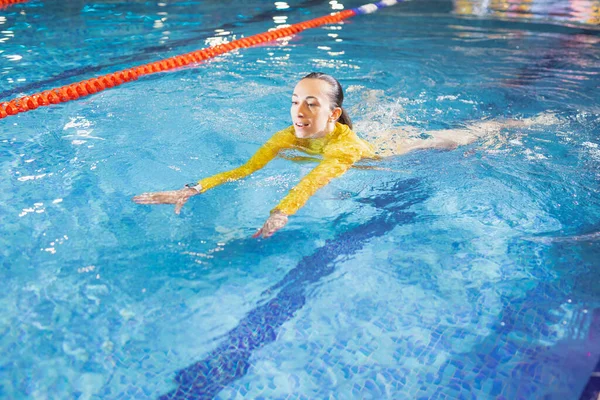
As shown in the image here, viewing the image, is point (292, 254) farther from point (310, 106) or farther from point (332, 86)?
point (332, 86)

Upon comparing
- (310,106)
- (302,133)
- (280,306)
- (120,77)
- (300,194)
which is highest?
(310,106)

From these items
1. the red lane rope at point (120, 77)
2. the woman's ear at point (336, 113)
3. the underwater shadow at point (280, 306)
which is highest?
the woman's ear at point (336, 113)

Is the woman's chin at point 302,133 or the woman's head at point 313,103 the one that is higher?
the woman's head at point 313,103

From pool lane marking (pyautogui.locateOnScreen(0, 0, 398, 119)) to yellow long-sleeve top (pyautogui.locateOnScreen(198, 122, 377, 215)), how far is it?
108 inches

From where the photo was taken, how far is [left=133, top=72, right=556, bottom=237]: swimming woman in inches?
105

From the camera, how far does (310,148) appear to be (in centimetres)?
335

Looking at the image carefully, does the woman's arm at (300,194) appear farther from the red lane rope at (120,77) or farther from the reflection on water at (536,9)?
the reflection on water at (536,9)

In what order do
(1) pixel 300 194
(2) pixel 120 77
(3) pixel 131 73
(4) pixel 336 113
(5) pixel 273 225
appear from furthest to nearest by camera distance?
(3) pixel 131 73
(2) pixel 120 77
(4) pixel 336 113
(1) pixel 300 194
(5) pixel 273 225

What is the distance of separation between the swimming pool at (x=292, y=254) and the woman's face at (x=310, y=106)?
0.48 m

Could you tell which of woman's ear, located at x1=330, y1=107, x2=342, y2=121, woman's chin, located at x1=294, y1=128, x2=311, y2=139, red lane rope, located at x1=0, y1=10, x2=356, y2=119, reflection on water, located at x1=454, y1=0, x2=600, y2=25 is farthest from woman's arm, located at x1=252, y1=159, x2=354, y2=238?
reflection on water, located at x1=454, y1=0, x2=600, y2=25

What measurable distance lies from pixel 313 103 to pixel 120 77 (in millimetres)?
3387

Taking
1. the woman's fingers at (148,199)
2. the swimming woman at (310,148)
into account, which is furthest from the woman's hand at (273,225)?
the woman's fingers at (148,199)

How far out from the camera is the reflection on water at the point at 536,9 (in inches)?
344

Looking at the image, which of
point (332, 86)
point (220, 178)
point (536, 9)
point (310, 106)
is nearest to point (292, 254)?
point (220, 178)
